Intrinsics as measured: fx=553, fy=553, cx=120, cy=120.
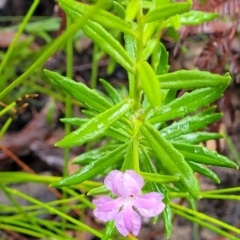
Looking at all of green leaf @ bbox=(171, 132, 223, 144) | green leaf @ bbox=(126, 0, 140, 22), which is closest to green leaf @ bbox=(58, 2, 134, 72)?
green leaf @ bbox=(126, 0, 140, 22)

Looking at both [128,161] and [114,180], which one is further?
[128,161]

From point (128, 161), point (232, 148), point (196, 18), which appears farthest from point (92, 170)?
point (232, 148)

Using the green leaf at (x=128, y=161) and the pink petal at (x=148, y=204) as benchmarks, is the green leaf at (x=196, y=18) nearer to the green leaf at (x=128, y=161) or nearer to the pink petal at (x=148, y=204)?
the green leaf at (x=128, y=161)

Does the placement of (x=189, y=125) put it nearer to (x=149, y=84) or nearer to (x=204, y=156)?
(x=204, y=156)

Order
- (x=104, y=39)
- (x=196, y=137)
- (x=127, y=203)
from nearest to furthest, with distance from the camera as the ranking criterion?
(x=127, y=203), (x=104, y=39), (x=196, y=137)

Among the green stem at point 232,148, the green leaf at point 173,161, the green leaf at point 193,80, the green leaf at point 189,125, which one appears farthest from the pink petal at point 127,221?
the green stem at point 232,148

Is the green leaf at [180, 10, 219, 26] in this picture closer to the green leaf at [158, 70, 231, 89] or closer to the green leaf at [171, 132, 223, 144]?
the green leaf at [171, 132, 223, 144]

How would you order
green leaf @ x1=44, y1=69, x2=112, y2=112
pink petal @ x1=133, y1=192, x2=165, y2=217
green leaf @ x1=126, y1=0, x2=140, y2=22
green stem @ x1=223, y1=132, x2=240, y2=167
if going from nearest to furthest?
green leaf @ x1=126, y1=0, x2=140, y2=22, pink petal @ x1=133, y1=192, x2=165, y2=217, green leaf @ x1=44, y1=69, x2=112, y2=112, green stem @ x1=223, y1=132, x2=240, y2=167

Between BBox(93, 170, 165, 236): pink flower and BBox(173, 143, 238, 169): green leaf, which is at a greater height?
BBox(93, 170, 165, 236): pink flower
